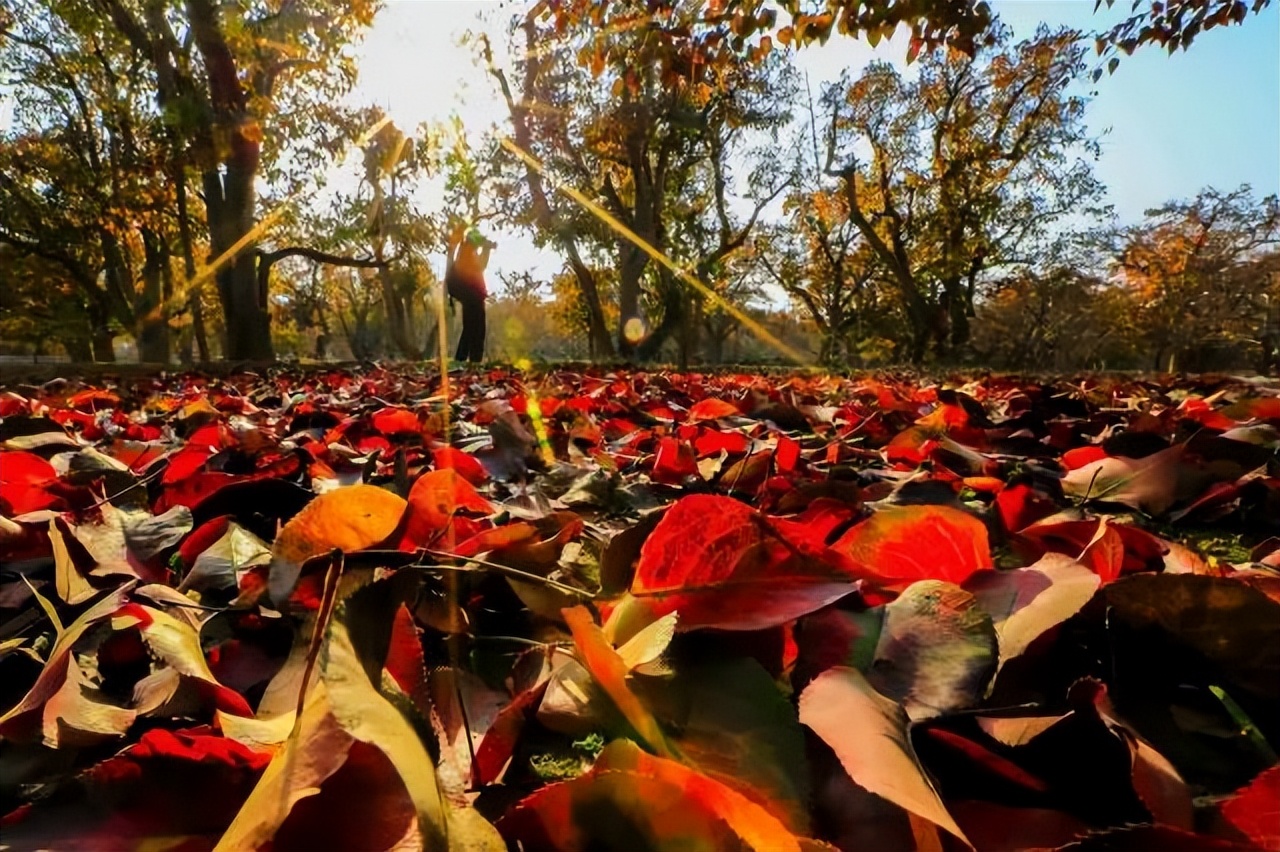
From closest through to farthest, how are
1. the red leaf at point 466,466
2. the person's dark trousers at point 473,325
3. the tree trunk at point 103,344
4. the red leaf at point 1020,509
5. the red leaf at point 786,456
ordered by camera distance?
the red leaf at point 1020,509
the red leaf at point 466,466
the red leaf at point 786,456
the person's dark trousers at point 473,325
the tree trunk at point 103,344

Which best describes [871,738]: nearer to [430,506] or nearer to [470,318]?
[430,506]

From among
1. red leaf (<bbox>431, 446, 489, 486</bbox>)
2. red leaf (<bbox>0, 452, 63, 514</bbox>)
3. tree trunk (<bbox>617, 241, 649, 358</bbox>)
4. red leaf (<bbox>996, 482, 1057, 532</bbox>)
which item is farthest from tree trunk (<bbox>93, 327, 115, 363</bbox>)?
red leaf (<bbox>996, 482, 1057, 532</bbox>)

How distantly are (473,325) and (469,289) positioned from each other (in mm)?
906

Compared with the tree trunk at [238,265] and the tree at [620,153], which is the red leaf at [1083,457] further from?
the tree at [620,153]

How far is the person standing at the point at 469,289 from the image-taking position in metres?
15.5

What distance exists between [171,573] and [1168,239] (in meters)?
34.1

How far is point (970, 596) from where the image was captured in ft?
1.66

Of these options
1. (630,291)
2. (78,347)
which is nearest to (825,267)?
(630,291)

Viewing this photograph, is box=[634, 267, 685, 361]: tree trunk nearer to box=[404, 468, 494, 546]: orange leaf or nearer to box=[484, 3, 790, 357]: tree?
box=[484, 3, 790, 357]: tree

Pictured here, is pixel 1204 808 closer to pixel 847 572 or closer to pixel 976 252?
pixel 847 572

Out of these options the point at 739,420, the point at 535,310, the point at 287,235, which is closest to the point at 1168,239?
the point at 287,235

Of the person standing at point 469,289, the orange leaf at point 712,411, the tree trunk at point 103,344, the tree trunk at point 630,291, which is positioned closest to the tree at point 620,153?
the tree trunk at point 630,291

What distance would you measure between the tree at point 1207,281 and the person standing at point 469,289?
22757 millimetres

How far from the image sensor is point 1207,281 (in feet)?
89.7
